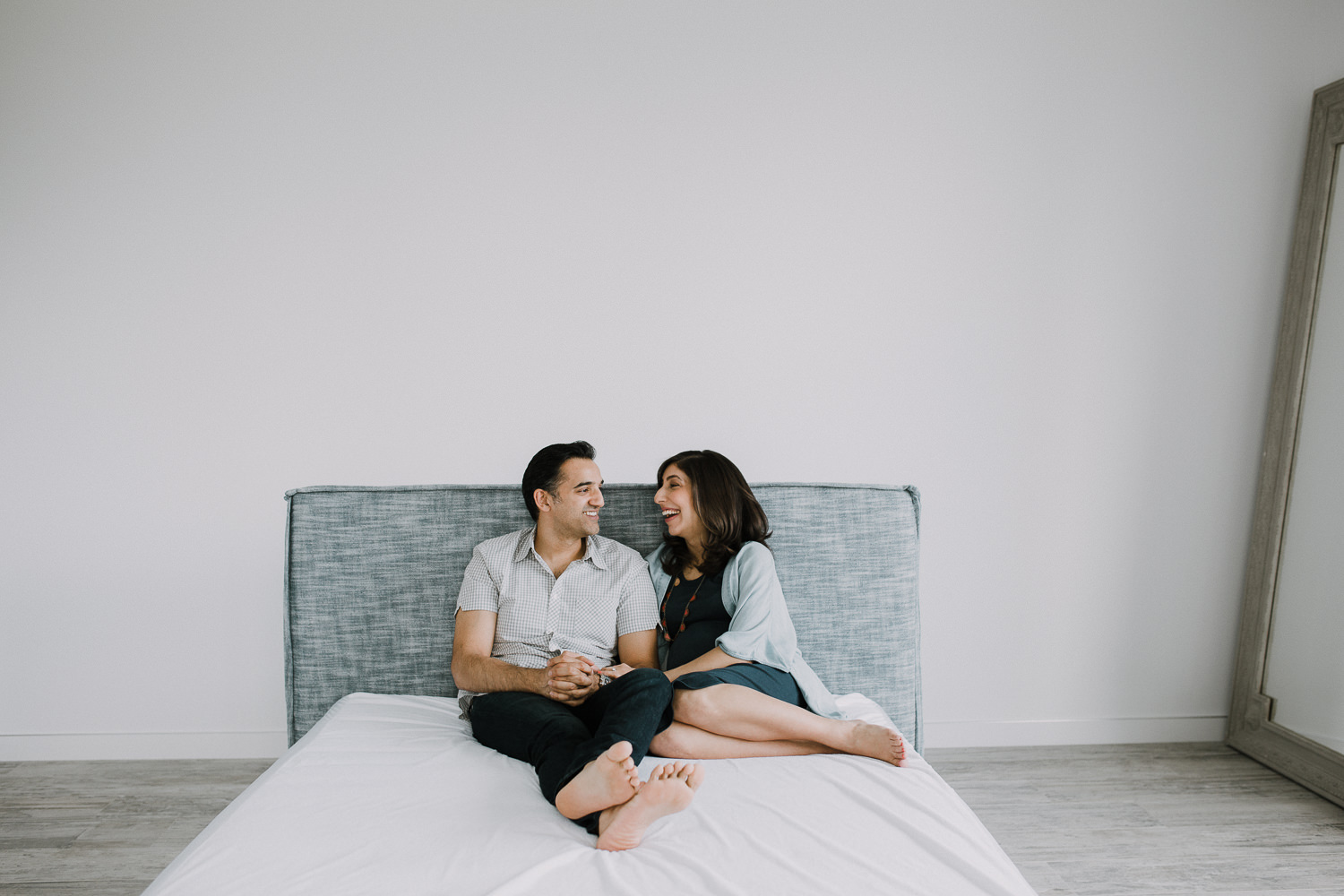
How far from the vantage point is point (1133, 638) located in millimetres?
2695

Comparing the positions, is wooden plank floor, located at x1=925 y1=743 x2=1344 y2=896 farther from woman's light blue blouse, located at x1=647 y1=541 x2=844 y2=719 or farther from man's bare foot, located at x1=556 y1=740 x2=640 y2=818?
man's bare foot, located at x1=556 y1=740 x2=640 y2=818

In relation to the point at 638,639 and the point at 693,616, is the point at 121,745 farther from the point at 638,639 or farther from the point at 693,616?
the point at 693,616

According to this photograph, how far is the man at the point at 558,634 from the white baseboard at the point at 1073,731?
139cm

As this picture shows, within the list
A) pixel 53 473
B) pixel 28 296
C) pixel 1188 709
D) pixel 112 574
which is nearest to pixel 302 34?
pixel 28 296

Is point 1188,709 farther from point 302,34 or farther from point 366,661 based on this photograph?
point 302,34

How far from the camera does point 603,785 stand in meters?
1.24

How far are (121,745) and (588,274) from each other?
216cm

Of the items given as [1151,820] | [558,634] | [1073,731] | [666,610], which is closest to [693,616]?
[666,610]

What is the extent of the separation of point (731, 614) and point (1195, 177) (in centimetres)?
222

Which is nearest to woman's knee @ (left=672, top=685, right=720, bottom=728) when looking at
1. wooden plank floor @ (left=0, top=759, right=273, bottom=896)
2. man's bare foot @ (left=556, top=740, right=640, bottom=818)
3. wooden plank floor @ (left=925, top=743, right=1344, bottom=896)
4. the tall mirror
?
man's bare foot @ (left=556, top=740, right=640, bottom=818)

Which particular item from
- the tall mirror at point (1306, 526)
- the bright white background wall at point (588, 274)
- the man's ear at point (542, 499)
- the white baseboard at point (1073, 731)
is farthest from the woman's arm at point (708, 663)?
the tall mirror at point (1306, 526)

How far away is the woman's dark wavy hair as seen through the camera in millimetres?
1860

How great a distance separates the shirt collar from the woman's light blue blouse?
1.01 feet

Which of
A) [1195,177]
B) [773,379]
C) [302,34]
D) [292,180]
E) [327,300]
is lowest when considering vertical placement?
[773,379]
